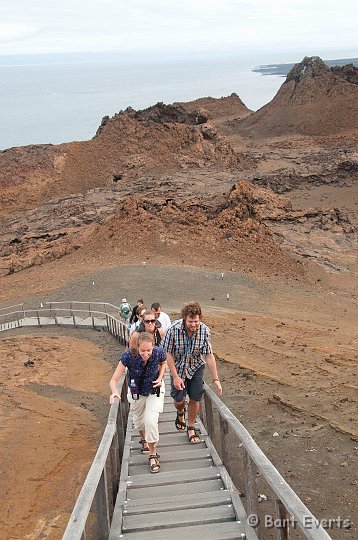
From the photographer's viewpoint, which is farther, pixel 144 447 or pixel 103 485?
pixel 144 447

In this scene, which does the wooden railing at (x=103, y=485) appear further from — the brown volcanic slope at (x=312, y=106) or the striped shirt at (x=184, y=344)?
the brown volcanic slope at (x=312, y=106)

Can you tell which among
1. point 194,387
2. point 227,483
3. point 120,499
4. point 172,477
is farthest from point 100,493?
point 194,387

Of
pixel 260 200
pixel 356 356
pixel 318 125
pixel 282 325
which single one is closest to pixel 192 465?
pixel 356 356

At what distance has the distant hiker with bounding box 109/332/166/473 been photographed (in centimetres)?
575

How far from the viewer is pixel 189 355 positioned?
6391 mm

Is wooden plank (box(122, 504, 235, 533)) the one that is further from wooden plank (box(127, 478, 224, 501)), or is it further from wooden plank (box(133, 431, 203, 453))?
wooden plank (box(133, 431, 203, 453))

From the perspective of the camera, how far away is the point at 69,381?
11.6 metres

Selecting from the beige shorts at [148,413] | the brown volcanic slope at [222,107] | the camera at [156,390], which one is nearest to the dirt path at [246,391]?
the beige shorts at [148,413]

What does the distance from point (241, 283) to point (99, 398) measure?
13067 millimetres

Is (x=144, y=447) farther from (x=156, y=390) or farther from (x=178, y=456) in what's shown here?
(x=156, y=390)

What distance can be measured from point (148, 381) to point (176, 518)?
1523 millimetres

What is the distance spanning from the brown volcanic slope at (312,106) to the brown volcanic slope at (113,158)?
58.1 feet

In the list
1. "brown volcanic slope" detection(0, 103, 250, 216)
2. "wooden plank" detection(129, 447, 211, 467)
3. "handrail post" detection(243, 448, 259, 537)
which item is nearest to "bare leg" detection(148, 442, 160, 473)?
"wooden plank" detection(129, 447, 211, 467)

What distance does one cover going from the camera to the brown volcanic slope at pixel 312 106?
222 ft
